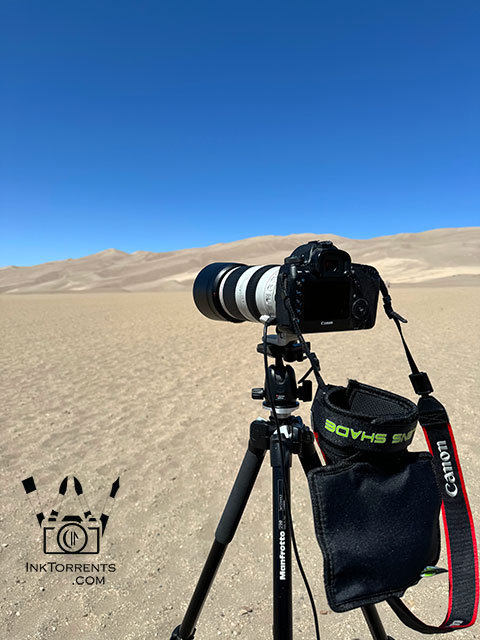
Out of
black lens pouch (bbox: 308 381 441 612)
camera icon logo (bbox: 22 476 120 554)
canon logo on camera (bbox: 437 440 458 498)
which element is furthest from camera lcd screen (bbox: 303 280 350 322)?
camera icon logo (bbox: 22 476 120 554)

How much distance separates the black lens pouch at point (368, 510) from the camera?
972 mm

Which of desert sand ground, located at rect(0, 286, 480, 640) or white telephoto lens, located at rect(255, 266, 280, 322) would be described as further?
desert sand ground, located at rect(0, 286, 480, 640)

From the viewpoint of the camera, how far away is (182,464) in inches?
160

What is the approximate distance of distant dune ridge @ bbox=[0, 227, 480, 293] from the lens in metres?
51.5

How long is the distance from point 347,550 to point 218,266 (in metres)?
1.43

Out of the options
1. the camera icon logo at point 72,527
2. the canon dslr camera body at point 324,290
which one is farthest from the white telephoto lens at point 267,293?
the camera icon logo at point 72,527

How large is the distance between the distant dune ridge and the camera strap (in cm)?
4151

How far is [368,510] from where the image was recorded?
99 cm

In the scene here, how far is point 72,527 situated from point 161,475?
0.95m

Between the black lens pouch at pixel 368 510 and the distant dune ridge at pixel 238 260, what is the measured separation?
137 feet

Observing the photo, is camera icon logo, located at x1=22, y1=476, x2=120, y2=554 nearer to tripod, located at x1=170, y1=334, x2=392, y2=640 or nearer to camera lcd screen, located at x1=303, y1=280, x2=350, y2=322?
tripod, located at x1=170, y1=334, x2=392, y2=640

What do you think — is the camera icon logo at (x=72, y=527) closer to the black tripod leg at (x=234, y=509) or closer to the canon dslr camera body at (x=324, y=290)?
the black tripod leg at (x=234, y=509)

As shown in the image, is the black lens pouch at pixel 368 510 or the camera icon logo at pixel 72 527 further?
the camera icon logo at pixel 72 527

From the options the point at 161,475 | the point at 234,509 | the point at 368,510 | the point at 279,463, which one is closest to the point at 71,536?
the point at 161,475
